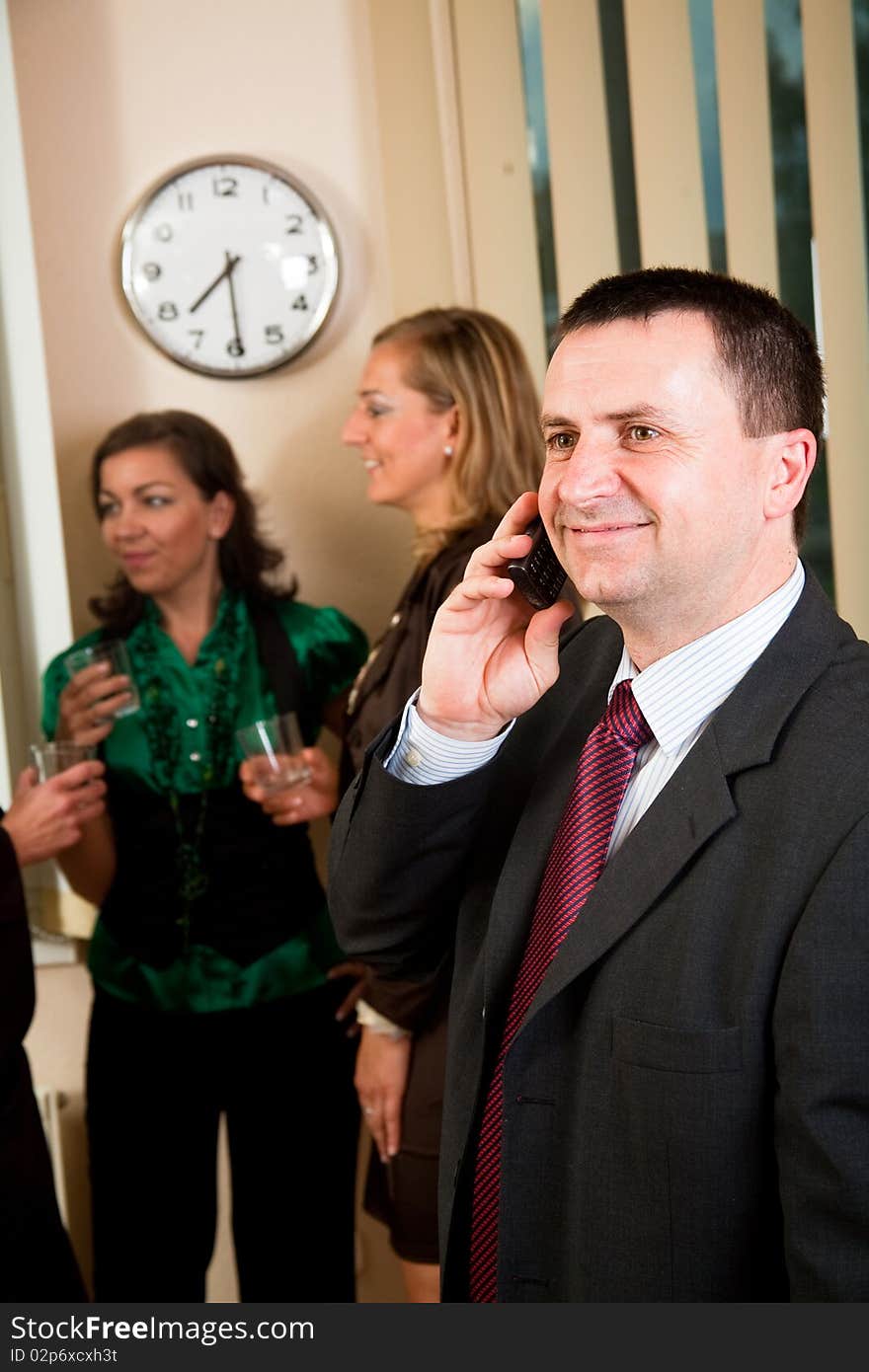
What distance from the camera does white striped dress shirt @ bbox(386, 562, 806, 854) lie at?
1.21m

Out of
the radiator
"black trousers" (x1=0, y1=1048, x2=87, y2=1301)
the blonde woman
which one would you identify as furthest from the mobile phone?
the radiator

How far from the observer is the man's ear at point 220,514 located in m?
2.65

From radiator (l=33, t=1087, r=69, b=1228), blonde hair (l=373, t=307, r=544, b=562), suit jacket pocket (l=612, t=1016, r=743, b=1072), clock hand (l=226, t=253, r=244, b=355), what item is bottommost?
radiator (l=33, t=1087, r=69, b=1228)

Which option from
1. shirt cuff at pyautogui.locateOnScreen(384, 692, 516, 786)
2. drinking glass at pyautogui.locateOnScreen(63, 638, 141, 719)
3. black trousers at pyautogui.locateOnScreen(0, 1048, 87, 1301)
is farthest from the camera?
drinking glass at pyautogui.locateOnScreen(63, 638, 141, 719)

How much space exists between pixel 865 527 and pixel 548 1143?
1726mm

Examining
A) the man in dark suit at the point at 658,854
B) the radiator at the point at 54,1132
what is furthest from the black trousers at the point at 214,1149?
the man in dark suit at the point at 658,854

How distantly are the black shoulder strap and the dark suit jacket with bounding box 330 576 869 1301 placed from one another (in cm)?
129

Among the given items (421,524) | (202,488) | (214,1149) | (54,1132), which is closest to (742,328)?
(421,524)

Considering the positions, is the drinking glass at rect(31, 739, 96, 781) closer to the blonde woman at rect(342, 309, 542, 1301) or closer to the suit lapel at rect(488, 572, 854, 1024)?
the blonde woman at rect(342, 309, 542, 1301)

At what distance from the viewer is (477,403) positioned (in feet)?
7.48

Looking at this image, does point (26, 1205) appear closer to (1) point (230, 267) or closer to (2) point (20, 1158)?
(2) point (20, 1158)

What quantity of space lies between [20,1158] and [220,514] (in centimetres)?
127

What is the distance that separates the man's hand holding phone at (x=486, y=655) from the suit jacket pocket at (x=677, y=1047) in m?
0.35

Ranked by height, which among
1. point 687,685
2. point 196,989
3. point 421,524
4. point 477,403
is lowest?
point 196,989
